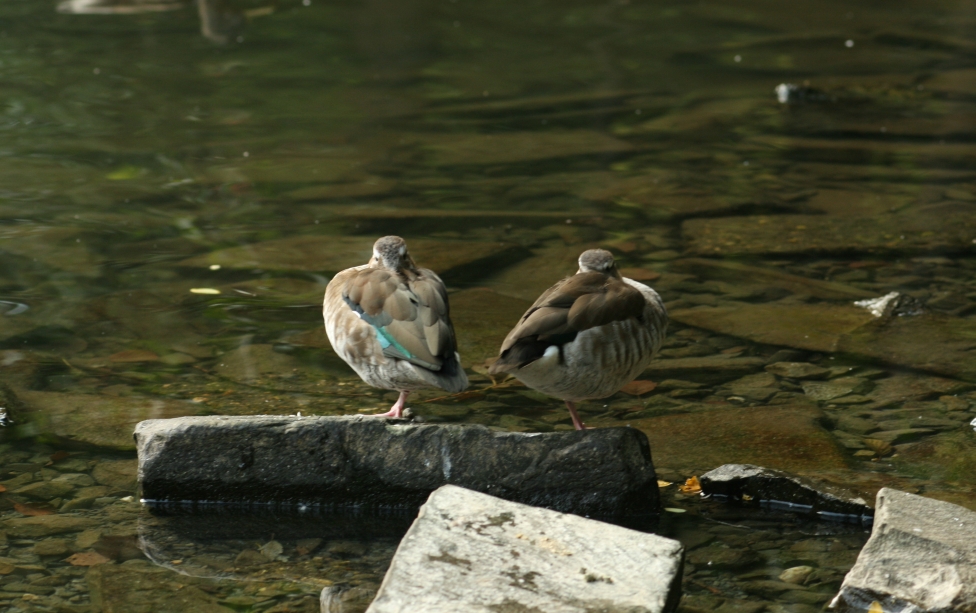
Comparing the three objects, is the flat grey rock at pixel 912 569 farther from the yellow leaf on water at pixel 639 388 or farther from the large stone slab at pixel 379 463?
the yellow leaf on water at pixel 639 388

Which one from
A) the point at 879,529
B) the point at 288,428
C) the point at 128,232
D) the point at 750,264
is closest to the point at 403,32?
the point at 128,232

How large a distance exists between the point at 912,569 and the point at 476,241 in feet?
16.2

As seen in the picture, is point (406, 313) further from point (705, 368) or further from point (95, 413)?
point (705, 368)

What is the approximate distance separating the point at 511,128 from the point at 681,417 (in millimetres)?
6339

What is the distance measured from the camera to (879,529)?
13.5ft

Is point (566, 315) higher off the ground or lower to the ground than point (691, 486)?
higher

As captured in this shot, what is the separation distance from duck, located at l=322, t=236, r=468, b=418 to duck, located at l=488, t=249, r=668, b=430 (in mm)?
268

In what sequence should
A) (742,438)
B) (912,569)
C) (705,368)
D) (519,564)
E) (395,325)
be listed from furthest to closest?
(705,368), (742,438), (395,325), (912,569), (519,564)

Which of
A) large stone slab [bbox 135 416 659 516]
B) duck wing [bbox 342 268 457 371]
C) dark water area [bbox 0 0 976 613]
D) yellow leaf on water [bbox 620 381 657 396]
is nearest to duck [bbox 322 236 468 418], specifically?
duck wing [bbox 342 268 457 371]

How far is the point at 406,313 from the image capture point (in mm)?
5000

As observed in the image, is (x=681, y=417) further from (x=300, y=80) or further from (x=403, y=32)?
(x=403, y=32)

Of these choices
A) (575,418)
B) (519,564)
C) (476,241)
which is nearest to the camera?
(519,564)

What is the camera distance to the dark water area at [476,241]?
15.5 ft

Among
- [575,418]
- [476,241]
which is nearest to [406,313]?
[575,418]
